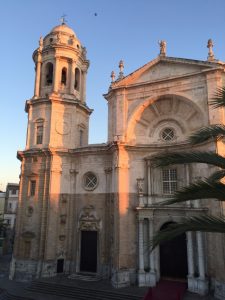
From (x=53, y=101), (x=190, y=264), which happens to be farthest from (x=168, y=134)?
(x=53, y=101)

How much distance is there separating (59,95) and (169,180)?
1265 cm

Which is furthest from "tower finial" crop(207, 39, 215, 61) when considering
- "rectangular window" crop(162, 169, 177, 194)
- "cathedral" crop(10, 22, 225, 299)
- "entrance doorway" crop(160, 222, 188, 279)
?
"entrance doorway" crop(160, 222, 188, 279)

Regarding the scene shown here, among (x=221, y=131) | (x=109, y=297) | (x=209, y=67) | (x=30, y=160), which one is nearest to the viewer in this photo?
(x=221, y=131)

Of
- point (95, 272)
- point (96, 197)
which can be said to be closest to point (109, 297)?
point (95, 272)

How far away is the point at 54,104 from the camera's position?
2531 centimetres

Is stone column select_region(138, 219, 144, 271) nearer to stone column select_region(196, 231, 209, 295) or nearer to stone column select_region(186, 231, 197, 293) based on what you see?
stone column select_region(186, 231, 197, 293)

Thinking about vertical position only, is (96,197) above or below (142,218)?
above

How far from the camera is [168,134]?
23469 millimetres

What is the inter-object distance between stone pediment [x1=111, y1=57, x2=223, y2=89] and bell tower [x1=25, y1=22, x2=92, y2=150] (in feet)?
16.0

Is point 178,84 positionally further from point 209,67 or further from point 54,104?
point 54,104

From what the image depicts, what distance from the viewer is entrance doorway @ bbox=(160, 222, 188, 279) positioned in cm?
2053

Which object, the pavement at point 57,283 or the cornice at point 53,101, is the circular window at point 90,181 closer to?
the cornice at point 53,101

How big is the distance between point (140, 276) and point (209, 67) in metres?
16.3

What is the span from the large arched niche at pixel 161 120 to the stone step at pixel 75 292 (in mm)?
11240
